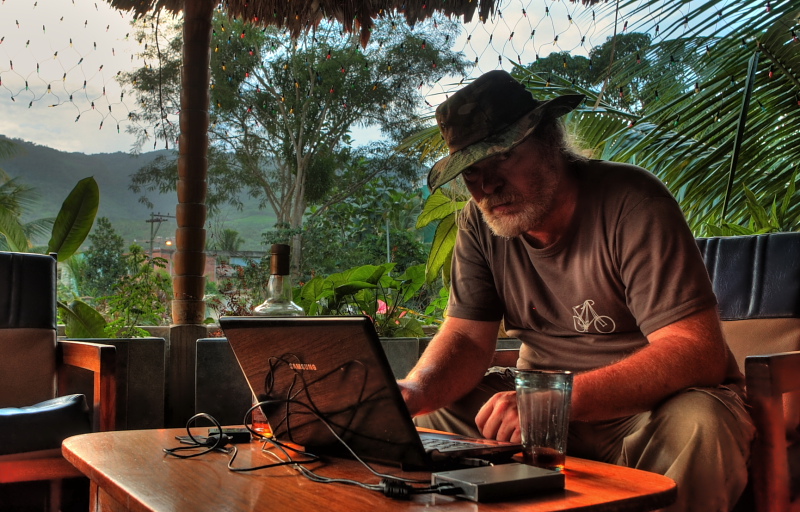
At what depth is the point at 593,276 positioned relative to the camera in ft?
4.62

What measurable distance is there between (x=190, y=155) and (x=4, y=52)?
94.8 inches

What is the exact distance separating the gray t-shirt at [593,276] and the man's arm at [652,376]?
59 mm

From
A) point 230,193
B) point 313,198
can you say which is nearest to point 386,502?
point 313,198

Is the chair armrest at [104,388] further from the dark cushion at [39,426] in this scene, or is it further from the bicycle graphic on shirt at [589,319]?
the bicycle graphic on shirt at [589,319]

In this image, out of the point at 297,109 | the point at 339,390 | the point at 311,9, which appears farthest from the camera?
the point at 297,109

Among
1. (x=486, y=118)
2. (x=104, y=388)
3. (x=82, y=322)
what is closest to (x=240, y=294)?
(x=82, y=322)

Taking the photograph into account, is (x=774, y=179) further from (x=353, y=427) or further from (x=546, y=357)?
(x=353, y=427)

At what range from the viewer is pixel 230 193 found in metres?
10.8

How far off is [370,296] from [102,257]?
6748 mm

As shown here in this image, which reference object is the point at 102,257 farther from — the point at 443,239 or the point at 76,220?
the point at 443,239

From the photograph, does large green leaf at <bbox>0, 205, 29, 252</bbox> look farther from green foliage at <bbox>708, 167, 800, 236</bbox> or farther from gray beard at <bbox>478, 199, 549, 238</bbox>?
green foliage at <bbox>708, 167, 800, 236</bbox>

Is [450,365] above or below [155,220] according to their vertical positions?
below

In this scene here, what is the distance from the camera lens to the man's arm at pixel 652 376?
43.8 inches

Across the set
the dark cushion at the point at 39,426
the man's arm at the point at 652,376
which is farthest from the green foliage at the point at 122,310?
the man's arm at the point at 652,376
